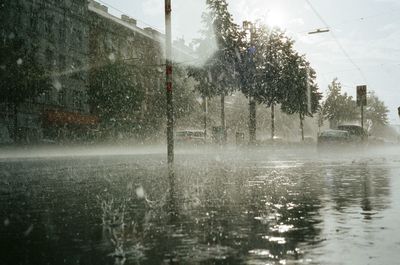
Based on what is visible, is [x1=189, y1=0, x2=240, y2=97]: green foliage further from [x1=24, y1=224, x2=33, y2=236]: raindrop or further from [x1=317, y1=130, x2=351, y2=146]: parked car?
[x1=24, y1=224, x2=33, y2=236]: raindrop

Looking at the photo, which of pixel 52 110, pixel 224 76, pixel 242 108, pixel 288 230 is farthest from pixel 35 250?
pixel 242 108

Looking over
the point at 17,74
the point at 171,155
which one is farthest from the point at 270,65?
the point at 171,155

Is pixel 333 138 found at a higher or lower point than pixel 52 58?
lower

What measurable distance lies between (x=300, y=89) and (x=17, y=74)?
24.3 m

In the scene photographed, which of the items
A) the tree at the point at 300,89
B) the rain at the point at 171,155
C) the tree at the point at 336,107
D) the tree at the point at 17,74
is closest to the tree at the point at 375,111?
the rain at the point at 171,155

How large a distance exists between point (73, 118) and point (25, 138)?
15.0 ft

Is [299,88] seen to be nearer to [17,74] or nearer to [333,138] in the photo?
[333,138]

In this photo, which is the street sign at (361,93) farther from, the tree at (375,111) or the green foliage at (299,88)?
the tree at (375,111)

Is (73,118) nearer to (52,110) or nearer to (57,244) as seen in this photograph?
(52,110)

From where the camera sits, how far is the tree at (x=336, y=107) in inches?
2921

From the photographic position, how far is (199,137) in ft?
124

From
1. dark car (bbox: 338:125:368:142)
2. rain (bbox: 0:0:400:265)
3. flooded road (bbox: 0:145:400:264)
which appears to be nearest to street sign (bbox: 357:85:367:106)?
rain (bbox: 0:0:400:265)

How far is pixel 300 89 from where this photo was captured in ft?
160

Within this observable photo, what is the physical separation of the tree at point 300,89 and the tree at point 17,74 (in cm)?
2025
